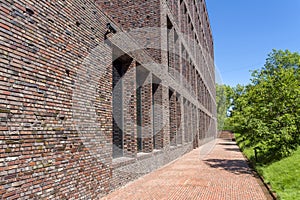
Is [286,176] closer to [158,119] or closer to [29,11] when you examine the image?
[158,119]

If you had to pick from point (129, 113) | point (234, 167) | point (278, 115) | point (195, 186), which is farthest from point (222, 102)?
point (195, 186)

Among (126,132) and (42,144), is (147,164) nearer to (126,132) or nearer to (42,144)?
(126,132)

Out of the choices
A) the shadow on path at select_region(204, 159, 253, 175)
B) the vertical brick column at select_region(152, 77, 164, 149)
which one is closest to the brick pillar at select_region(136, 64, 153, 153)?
the vertical brick column at select_region(152, 77, 164, 149)

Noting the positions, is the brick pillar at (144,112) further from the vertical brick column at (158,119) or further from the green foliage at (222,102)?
the green foliage at (222,102)

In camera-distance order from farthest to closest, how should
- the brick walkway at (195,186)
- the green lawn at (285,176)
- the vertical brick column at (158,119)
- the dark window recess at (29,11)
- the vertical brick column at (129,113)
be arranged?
the vertical brick column at (158,119)
the vertical brick column at (129,113)
the brick walkway at (195,186)
the green lawn at (285,176)
the dark window recess at (29,11)

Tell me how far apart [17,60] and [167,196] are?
4.67 meters

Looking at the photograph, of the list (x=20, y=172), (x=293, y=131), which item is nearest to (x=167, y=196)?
(x=20, y=172)

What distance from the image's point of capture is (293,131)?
32.9 ft

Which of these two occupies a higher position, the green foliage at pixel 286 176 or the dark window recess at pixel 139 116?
the dark window recess at pixel 139 116

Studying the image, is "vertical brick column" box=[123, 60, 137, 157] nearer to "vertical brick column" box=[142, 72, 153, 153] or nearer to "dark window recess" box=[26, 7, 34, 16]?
"vertical brick column" box=[142, 72, 153, 153]

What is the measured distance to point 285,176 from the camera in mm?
7707

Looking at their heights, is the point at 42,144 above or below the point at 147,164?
above

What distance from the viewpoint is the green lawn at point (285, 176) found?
625 cm

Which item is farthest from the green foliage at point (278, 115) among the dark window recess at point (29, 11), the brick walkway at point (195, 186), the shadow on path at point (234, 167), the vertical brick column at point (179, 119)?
the dark window recess at point (29, 11)
